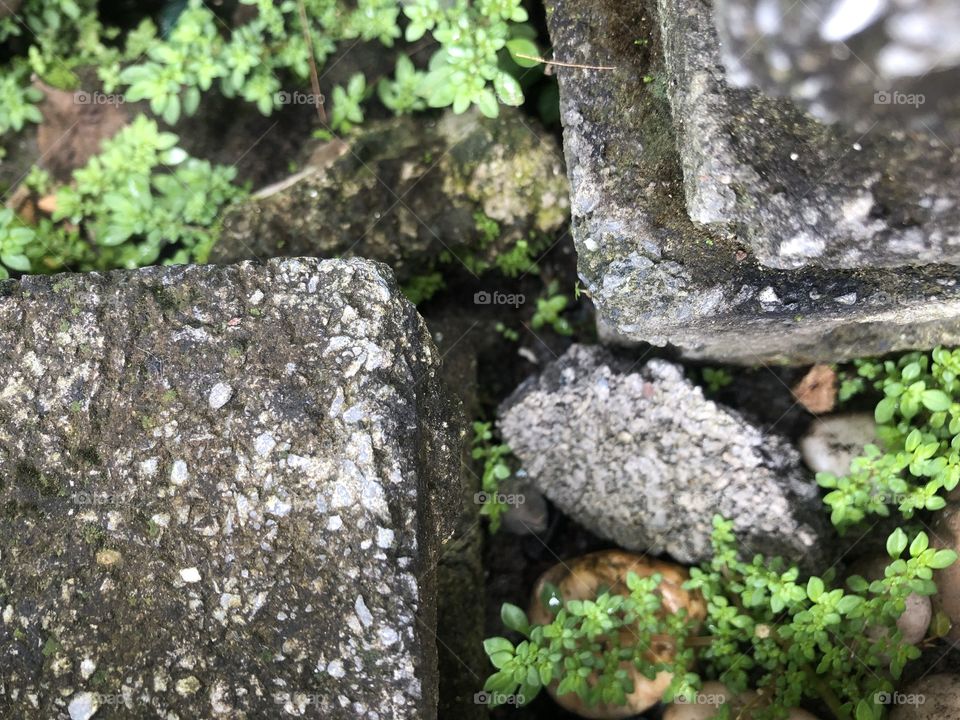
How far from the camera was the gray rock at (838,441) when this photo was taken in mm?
2641

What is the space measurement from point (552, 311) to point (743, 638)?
129cm

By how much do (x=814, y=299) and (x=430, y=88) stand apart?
148 cm

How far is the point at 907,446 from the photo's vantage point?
2.33 meters

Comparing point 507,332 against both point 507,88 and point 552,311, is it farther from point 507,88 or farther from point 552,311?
point 507,88

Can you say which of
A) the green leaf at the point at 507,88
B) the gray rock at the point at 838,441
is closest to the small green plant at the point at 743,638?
the gray rock at the point at 838,441

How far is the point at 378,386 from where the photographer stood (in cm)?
198

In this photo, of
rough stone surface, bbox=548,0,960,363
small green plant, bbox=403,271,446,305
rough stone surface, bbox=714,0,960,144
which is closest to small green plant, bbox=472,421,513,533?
small green plant, bbox=403,271,446,305

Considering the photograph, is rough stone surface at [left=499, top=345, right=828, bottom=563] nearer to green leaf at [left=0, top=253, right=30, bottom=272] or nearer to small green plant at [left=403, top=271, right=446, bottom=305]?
small green plant at [left=403, top=271, right=446, bottom=305]

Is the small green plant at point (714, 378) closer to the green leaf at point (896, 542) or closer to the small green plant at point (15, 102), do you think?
the green leaf at point (896, 542)

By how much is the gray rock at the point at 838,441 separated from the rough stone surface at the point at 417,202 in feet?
3.84

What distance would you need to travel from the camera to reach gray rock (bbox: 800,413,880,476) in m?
2.64

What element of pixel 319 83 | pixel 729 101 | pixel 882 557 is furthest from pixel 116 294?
pixel 882 557

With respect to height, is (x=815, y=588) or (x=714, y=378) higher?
(x=714, y=378)

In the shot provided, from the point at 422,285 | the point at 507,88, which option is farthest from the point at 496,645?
the point at 507,88
